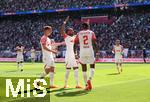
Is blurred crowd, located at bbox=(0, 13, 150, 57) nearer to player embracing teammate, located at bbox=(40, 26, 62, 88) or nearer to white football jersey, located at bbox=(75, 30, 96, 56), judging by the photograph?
player embracing teammate, located at bbox=(40, 26, 62, 88)

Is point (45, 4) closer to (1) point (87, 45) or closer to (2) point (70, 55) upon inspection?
(2) point (70, 55)

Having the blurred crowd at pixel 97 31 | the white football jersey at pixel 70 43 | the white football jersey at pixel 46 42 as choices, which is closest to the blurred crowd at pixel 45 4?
the blurred crowd at pixel 97 31

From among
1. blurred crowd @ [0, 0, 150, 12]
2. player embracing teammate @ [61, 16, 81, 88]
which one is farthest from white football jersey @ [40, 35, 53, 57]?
blurred crowd @ [0, 0, 150, 12]

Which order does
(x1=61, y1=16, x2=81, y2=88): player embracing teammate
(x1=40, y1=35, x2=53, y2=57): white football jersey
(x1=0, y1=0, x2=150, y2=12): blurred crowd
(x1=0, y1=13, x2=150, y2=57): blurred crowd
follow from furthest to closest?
(x1=0, y1=0, x2=150, y2=12): blurred crowd < (x1=0, y1=13, x2=150, y2=57): blurred crowd < (x1=61, y1=16, x2=81, y2=88): player embracing teammate < (x1=40, y1=35, x2=53, y2=57): white football jersey

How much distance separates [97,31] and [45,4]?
1354 cm

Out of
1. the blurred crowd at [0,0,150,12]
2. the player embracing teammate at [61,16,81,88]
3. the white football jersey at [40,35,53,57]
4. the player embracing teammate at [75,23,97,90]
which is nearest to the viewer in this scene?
the player embracing teammate at [75,23,97,90]

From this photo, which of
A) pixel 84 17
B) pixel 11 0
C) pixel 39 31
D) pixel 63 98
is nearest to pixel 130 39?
pixel 84 17

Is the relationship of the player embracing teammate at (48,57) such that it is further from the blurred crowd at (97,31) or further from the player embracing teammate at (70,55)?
the blurred crowd at (97,31)

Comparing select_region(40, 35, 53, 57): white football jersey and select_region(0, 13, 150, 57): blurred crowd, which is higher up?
select_region(0, 13, 150, 57): blurred crowd

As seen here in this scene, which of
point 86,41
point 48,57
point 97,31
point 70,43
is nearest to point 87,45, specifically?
point 86,41

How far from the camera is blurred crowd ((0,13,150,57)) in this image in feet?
181

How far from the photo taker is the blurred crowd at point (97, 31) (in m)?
55.0

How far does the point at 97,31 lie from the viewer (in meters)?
61.8

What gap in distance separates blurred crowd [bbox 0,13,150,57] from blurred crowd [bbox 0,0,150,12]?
226cm
